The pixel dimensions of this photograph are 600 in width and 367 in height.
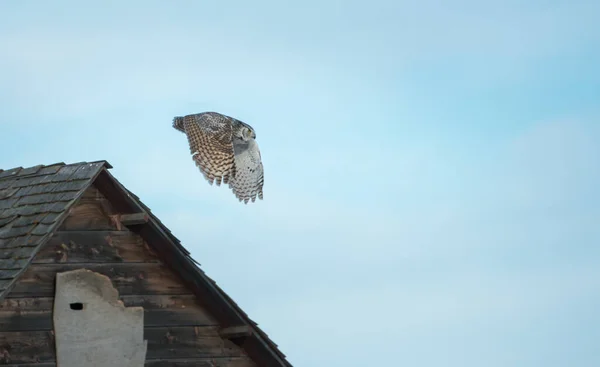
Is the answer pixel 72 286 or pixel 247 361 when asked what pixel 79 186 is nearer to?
pixel 72 286

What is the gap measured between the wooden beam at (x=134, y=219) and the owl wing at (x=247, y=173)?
364 inches

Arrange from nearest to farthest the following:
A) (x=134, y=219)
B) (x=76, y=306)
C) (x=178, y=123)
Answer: (x=76, y=306) → (x=134, y=219) → (x=178, y=123)

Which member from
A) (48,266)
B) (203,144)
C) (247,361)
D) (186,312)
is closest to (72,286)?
(48,266)

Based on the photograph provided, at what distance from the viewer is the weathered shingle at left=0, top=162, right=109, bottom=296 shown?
9.30 metres

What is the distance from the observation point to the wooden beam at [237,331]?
10078mm

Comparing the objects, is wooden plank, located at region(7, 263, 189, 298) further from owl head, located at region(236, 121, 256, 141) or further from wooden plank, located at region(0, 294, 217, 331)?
owl head, located at region(236, 121, 256, 141)

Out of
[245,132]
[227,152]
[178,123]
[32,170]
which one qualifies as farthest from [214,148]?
[32,170]

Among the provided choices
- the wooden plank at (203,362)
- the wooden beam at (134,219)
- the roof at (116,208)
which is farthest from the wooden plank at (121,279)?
the wooden plank at (203,362)

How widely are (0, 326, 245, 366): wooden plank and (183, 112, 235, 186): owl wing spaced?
29.4ft

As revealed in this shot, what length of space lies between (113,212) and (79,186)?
390mm

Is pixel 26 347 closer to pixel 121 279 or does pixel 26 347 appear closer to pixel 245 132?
pixel 121 279

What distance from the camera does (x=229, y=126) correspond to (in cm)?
1927

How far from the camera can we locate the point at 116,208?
9.91m

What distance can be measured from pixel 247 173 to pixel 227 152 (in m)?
0.50
